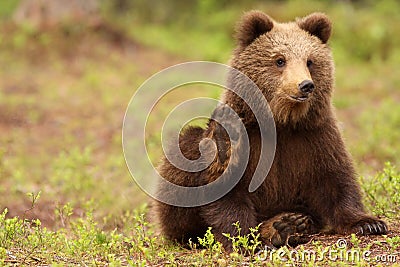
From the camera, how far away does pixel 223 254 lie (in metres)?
4.82

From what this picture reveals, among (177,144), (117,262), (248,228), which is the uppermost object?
(177,144)

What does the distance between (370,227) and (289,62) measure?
4.69 ft

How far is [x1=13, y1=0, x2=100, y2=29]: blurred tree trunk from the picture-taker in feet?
55.3

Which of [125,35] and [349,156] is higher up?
[125,35]

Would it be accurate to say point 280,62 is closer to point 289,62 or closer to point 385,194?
point 289,62

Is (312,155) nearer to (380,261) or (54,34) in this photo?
(380,261)

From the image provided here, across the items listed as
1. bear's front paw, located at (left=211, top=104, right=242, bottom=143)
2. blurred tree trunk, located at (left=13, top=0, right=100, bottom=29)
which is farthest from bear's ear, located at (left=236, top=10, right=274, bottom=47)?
blurred tree trunk, located at (left=13, top=0, right=100, bottom=29)

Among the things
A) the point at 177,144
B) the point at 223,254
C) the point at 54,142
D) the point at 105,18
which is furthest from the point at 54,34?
the point at 223,254

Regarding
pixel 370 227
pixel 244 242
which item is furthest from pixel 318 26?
pixel 244 242

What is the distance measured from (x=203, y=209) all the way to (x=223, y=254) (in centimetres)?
55

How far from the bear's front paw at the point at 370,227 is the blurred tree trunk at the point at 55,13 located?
12.9 meters

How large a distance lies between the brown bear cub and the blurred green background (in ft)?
4.94

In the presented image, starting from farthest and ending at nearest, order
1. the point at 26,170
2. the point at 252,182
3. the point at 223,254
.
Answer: the point at 26,170, the point at 252,182, the point at 223,254

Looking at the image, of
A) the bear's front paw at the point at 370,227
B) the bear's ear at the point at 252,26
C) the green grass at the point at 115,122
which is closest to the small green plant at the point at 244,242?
the green grass at the point at 115,122
